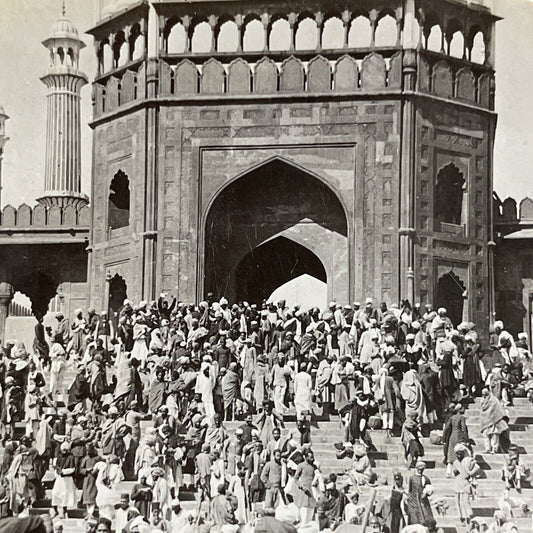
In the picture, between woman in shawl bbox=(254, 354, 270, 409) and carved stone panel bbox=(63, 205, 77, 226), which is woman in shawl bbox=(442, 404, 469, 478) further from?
carved stone panel bbox=(63, 205, 77, 226)

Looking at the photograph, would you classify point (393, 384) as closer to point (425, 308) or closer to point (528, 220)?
point (425, 308)

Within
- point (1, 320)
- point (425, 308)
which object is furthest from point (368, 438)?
point (1, 320)

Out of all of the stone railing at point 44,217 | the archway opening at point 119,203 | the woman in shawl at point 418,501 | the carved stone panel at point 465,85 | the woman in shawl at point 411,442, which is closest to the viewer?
the woman in shawl at point 418,501

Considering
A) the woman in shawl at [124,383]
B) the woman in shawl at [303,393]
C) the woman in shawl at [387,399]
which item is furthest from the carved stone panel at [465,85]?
the woman in shawl at [124,383]

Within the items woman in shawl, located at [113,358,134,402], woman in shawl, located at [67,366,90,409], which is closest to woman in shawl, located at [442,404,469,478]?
woman in shawl, located at [113,358,134,402]

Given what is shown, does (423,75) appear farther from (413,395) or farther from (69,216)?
(413,395)

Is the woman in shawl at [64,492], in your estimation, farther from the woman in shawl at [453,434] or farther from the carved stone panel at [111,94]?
the carved stone panel at [111,94]
